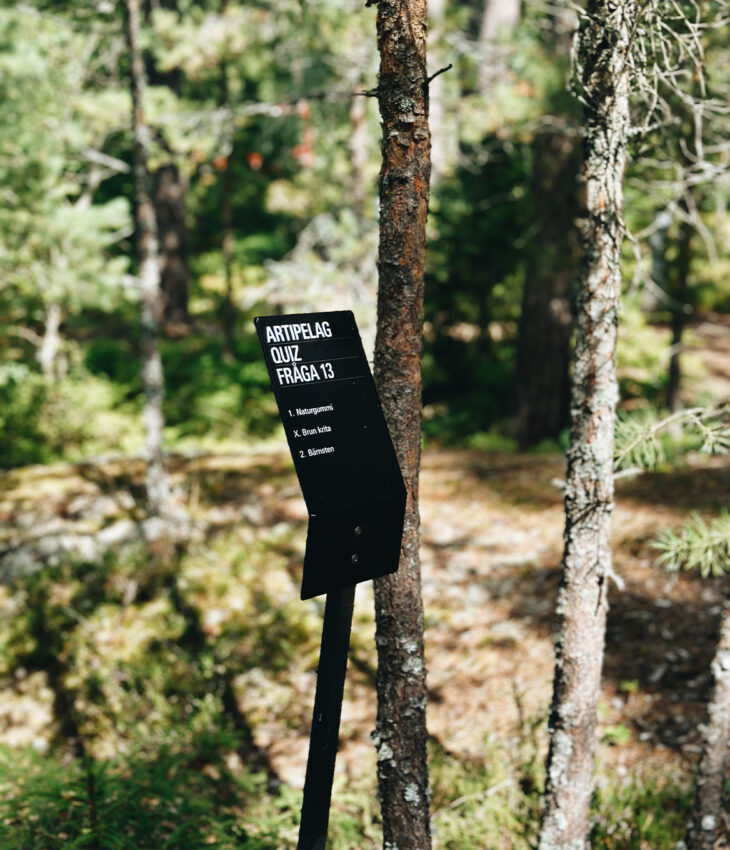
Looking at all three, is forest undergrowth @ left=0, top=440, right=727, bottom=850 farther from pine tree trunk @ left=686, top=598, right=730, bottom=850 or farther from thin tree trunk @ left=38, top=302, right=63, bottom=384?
thin tree trunk @ left=38, top=302, right=63, bottom=384

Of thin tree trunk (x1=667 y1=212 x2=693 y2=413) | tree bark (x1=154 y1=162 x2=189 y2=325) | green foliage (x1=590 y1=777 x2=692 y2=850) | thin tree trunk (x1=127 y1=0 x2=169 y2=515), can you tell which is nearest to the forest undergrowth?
green foliage (x1=590 y1=777 x2=692 y2=850)

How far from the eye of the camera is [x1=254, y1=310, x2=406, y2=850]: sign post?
7.17ft

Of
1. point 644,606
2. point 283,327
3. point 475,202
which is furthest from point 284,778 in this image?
point 475,202

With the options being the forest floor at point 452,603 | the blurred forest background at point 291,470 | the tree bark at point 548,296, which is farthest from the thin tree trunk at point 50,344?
the tree bark at point 548,296

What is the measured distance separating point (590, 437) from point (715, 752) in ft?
5.11

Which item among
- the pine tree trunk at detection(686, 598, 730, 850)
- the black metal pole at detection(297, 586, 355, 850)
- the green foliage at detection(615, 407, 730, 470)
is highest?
the green foliage at detection(615, 407, 730, 470)

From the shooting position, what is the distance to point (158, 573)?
7238 mm

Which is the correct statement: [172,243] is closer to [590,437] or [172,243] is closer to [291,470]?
[291,470]

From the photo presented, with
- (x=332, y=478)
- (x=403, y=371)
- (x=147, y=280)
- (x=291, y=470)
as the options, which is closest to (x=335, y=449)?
(x=332, y=478)

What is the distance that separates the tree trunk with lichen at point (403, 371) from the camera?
245cm

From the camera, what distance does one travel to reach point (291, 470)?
9.55m

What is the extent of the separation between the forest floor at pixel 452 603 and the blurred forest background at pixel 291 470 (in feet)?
0.09

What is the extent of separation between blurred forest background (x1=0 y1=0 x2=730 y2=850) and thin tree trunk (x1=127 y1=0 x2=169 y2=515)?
0.84 ft

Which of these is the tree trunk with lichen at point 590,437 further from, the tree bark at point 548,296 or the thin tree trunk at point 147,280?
the tree bark at point 548,296
